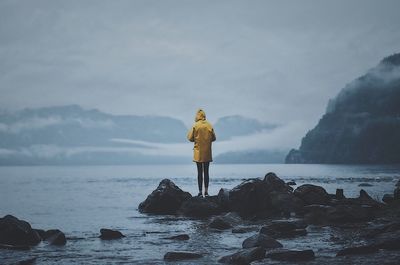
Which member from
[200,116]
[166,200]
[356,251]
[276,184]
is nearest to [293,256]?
[356,251]

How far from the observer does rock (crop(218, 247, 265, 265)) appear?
7.14 metres

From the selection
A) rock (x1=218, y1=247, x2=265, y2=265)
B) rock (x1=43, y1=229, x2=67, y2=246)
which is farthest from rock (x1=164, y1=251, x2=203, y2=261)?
rock (x1=43, y1=229, x2=67, y2=246)

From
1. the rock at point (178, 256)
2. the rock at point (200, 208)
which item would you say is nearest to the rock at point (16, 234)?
the rock at point (178, 256)

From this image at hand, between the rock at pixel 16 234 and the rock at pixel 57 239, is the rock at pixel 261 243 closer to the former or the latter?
the rock at pixel 57 239

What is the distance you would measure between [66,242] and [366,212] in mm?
8289

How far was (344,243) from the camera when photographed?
8.98 meters

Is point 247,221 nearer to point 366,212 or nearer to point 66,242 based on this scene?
point 366,212

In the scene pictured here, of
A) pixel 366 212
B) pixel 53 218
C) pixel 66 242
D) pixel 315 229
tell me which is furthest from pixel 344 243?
pixel 53 218

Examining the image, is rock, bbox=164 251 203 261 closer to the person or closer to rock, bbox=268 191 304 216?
rock, bbox=268 191 304 216

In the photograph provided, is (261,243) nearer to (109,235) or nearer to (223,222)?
(223,222)

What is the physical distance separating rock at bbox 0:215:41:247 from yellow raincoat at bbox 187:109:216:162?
815 centimetres

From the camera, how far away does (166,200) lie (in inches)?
691

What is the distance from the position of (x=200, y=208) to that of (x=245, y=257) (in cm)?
866

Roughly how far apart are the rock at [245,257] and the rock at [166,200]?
992cm
